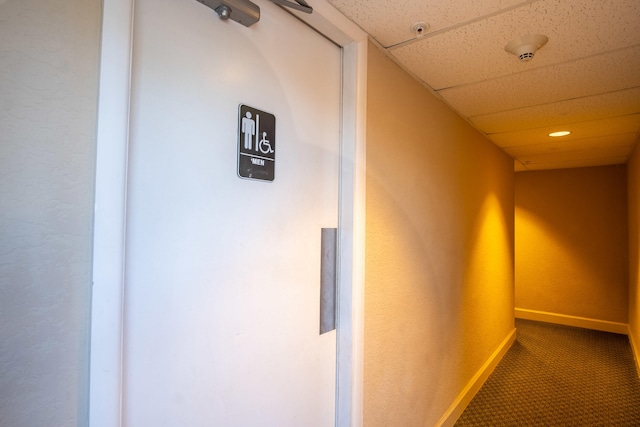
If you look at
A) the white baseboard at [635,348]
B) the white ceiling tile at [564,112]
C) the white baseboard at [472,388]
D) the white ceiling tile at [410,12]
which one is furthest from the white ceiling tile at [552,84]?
the white baseboard at [635,348]

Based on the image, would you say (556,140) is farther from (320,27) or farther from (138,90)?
(138,90)

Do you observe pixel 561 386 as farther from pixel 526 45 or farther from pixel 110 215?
pixel 110 215

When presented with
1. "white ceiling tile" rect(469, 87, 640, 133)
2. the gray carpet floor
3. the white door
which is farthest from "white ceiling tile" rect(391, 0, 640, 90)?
the gray carpet floor

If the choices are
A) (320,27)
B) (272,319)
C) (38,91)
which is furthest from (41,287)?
(320,27)

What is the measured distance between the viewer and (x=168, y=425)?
87cm

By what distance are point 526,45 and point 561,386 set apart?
2955 millimetres

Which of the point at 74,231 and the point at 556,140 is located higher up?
the point at 556,140

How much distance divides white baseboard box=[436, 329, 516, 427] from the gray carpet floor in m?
0.05

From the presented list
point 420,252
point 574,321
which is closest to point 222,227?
point 420,252

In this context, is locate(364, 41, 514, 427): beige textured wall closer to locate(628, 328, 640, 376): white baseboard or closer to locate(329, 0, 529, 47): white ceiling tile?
locate(329, 0, 529, 47): white ceiling tile

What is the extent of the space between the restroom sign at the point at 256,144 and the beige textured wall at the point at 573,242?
5272 millimetres

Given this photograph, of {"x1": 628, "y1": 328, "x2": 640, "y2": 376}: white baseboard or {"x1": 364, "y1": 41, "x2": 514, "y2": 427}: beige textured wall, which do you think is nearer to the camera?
{"x1": 364, "y1": 41, "x2": 514, "y2": 427}: beige textured wall

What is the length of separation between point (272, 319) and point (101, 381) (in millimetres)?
520

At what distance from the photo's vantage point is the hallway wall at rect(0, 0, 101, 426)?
2.07 ft
